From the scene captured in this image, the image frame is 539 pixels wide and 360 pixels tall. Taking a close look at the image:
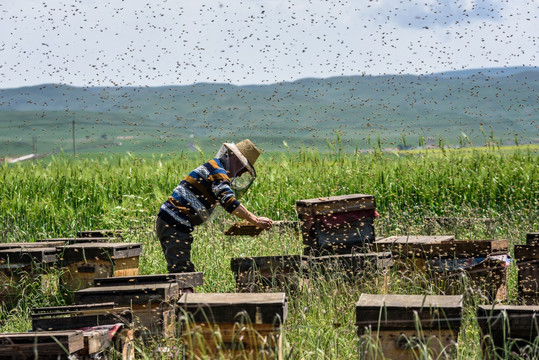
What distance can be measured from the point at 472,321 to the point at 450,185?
6.96 m

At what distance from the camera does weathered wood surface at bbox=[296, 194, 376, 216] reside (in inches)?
292

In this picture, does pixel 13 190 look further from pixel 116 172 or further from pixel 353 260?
pixel 353 260

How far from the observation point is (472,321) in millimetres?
5777

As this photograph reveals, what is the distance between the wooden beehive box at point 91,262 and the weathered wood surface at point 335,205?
2001 mm

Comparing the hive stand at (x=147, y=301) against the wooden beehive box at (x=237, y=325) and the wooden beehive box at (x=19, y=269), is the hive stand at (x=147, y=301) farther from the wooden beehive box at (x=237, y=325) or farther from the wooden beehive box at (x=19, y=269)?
the wooden beehive box at (x=19, y=269)

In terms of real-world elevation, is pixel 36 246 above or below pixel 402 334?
above

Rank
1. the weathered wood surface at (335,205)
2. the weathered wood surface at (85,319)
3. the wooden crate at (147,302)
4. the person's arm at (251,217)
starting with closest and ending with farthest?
1. the weathered wood surface at (85,319)
2. the wooden crate at (147,302)
3. the person's arm at (251,217)
4. the weathered wood surface at (335,205)

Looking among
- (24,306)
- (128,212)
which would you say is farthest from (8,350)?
(128,212)

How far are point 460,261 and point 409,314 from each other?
10.2 ft

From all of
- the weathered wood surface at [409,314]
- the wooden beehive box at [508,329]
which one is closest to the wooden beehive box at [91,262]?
the weathered wood surface at [409,314]

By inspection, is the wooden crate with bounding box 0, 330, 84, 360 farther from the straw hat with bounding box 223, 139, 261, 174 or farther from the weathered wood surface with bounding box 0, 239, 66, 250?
the weathered wood surface with bounding box 0, 239, 66, 250

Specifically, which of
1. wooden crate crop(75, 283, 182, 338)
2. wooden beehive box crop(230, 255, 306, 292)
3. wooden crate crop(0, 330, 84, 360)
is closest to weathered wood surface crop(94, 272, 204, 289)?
wooden crate crop(75, 283, 182, 338)

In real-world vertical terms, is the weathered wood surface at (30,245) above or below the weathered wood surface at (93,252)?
above

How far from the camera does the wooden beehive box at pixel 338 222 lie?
743cm
